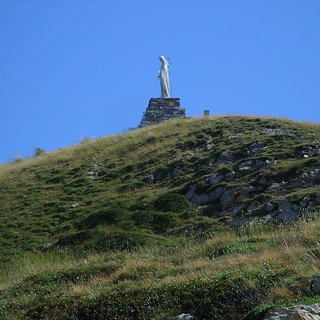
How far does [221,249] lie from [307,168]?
8721 mm

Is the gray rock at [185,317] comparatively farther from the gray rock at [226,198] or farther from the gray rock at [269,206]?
the gray rock at [226,198]

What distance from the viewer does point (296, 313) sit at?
9.70 meters

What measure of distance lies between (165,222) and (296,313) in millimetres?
14037

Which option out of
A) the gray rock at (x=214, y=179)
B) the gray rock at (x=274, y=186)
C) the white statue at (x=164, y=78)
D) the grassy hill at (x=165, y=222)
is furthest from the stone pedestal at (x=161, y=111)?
the gray rock at (x=274, y=186)

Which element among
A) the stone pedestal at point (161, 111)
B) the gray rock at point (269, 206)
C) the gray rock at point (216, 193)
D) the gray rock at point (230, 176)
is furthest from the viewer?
the stone pedestal at point (161, 111)

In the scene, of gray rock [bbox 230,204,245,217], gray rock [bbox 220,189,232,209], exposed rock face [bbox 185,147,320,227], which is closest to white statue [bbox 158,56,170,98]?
exposed rock face [bbox 185,147,320,227]

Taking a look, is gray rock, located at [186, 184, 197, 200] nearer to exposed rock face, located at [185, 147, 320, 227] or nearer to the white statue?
exposed rock face, located at [185, 147, 320, 227]

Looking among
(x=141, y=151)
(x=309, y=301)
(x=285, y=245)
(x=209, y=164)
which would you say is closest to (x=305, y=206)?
(x=285, y=245)

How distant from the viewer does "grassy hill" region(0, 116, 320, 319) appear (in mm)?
12906

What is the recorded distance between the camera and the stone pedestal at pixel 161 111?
44188mm

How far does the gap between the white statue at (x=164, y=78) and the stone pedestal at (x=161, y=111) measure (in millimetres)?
1182

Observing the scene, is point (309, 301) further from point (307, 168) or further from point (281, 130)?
point (281, 130)

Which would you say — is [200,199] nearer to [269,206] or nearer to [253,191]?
[253,191]

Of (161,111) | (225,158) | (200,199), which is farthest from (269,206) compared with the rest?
(161,111)
